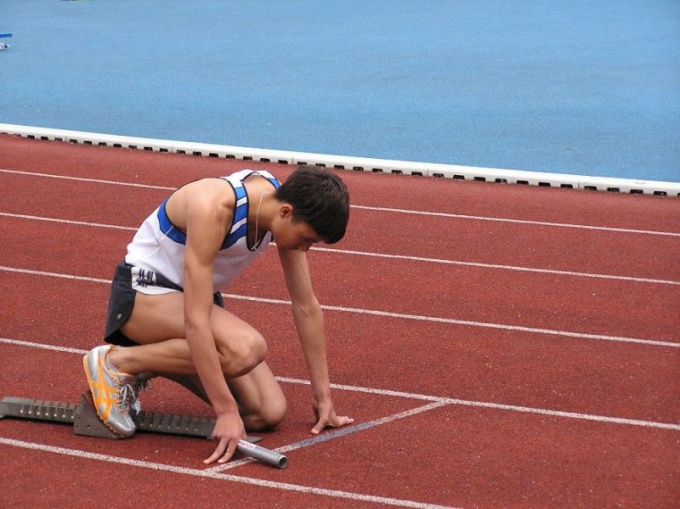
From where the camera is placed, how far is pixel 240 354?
3941mm

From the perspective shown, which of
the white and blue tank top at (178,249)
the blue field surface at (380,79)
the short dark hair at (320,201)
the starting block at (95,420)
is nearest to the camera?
the short dark hair at (320,201)

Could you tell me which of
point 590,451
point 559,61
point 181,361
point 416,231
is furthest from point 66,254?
point 559,61

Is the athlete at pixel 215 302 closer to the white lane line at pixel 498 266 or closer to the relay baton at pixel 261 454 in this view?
the relay baton at pixel 261 454

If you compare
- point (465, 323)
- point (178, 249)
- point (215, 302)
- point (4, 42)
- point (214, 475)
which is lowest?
point (214, 475)

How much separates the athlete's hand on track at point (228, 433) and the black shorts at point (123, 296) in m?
0.58

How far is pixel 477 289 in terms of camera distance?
20.7 ft

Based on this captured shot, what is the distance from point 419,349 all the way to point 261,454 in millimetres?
1617

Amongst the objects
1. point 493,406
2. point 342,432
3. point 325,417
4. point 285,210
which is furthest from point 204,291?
point 493,406

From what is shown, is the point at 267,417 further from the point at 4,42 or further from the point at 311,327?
the point at 4,42

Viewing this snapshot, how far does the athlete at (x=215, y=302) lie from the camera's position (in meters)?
3.79

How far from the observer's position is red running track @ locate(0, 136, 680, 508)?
3.86 metres

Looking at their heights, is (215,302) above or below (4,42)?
below

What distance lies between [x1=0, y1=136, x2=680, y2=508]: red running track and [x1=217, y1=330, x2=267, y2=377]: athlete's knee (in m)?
0.35

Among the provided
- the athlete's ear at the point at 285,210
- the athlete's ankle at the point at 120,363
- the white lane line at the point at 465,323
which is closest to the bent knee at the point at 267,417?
the athlete's ankle at the point at 120,363
